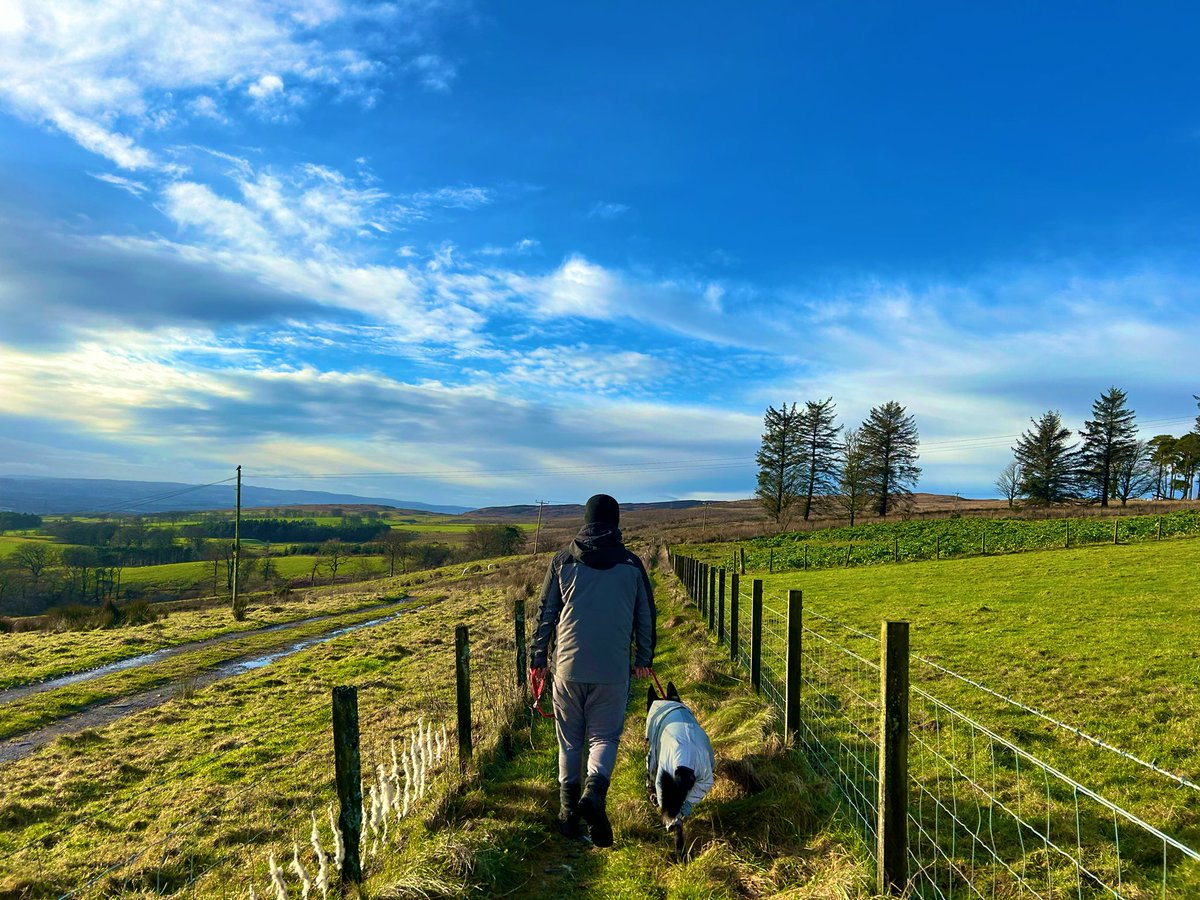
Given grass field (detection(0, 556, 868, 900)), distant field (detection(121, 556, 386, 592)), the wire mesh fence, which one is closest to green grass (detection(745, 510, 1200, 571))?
grass field (detection(0, 556, 868, 900))

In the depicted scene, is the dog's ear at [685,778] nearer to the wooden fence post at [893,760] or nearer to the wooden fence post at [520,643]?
the wooden fence post at [893,760]

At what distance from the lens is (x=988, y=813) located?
17.4 ft

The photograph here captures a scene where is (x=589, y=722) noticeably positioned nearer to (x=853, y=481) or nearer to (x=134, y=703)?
(x=134, y=703)

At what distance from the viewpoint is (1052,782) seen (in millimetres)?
6031

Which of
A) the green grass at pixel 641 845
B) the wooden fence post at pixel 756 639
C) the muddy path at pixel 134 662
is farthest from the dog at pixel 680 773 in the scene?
the muddy path at pixel 134 662

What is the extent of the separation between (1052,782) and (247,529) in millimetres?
135599

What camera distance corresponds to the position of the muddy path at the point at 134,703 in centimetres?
1291

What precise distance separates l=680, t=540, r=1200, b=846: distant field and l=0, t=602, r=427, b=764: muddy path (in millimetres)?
15641

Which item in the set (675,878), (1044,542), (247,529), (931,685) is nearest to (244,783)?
(675,878)

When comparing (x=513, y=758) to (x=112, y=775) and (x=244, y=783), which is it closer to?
(x=244, y=783)

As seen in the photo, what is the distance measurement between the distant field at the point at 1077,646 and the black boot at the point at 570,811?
14.3 ft

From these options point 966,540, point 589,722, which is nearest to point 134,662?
point 589,722

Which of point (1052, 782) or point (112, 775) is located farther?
point (112, 775)

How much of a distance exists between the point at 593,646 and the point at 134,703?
16.6 metres
